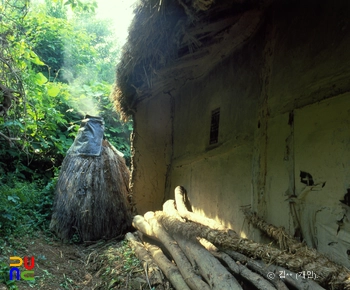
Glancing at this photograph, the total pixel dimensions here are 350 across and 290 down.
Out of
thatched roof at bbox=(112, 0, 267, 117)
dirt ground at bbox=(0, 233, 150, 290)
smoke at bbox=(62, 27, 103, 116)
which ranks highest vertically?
smoke at bbox=(62, 27, 103, 116)

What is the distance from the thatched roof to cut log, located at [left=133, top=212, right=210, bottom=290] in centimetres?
Result: 204

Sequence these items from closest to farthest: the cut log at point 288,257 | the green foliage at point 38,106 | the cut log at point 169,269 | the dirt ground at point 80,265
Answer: the cut log at point 288,257, the cut log at point 169,269, the dirt ground at point 80,265, the green foliage at point 38,106

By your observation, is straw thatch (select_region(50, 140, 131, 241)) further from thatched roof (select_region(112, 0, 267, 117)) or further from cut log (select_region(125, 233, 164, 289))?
thatched roof (select_region(112, 0, 267, 117))

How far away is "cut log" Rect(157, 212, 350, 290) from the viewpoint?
1.78m

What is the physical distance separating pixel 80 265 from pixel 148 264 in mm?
1292

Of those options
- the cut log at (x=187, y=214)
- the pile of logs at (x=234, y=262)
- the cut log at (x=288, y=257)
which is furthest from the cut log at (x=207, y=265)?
the cut log at (x=187, y=214)

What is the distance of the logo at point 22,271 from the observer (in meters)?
2.95

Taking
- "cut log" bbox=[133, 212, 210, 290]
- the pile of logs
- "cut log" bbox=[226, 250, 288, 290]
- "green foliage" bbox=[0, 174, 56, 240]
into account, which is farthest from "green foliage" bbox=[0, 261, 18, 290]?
"cut log" bbox=[226, 250, 288, 290]

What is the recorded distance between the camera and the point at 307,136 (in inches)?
95.5

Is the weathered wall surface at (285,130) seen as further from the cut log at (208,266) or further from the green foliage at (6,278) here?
the green foliage at (6,278)

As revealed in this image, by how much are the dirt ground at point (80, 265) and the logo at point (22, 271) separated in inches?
2.4

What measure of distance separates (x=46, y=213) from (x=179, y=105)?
3016 mm

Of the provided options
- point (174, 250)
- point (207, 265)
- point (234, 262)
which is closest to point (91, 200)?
point (174, 250)

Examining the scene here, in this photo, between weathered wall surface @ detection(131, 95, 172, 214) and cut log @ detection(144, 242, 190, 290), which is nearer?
cut log @ detection(144, 242, 190, 290)
